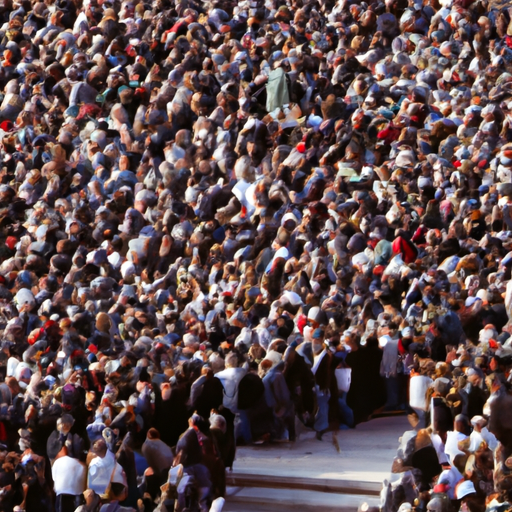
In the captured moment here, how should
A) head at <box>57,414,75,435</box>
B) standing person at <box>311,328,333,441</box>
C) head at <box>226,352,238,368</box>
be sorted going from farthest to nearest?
standing person at <box>311,328,333,441</box> → head at <box>226,352,238,368</box> → head at <box>57,414,75,435</box>

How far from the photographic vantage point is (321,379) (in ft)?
59.1

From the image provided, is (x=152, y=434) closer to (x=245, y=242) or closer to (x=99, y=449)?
(x=99, y=449)

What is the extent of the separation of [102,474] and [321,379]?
12.3ft

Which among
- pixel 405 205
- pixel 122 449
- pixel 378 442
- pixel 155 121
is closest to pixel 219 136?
pixel 155 121

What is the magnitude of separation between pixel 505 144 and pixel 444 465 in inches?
324

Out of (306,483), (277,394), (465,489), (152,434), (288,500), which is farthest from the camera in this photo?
(277,394)

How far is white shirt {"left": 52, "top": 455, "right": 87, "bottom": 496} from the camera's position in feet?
50.5

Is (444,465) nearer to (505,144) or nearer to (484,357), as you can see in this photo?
(484,357)

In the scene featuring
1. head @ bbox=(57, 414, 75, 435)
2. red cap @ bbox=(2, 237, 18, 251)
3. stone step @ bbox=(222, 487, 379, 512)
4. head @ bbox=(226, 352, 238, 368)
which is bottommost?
stone step @ bbox=(222, 487, 379, 512)

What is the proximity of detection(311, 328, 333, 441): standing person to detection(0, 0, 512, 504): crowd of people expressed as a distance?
0.04 metres

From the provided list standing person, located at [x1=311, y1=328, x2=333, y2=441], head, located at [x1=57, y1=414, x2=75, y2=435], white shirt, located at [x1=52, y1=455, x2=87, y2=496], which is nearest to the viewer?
white shirt, located at [x1=52, y1=455, x2=87, y2=496]

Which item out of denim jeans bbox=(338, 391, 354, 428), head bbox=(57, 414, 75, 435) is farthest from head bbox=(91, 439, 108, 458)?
denim jeans bbox=(338, 391, 354, 428)

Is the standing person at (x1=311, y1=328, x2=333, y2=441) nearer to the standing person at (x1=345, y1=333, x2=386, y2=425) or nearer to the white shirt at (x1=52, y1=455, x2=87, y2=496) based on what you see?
the standing person at (x1=345, y1=333, x2=386, y2=425)

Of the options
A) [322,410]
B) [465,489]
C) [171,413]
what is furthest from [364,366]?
[465,489]
